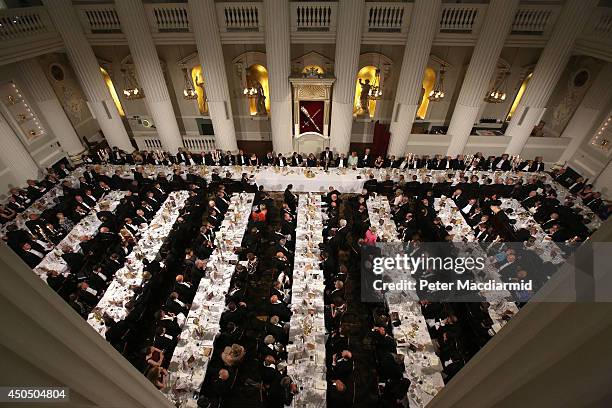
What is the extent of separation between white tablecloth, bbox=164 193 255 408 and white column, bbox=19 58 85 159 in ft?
30.7

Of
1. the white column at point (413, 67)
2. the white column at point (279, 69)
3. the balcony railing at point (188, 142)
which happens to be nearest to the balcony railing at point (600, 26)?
the white column at point (413, 67)

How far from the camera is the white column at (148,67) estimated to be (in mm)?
10945

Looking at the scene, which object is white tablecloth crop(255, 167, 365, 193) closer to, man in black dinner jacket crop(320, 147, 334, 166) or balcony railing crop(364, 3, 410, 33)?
man in black dinner jacket crop(320, 147, 334, 166)

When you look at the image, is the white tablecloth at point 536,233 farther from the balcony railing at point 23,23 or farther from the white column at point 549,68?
the balcony railing at point 23,23

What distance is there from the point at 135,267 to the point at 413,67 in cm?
1143

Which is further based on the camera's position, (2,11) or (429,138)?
(429,138)

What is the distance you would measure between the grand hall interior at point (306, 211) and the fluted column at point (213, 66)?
0.24 ft

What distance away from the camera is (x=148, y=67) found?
12086 millimetres

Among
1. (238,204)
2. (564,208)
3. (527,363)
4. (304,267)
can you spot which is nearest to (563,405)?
(527,363)

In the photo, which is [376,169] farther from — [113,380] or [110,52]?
[110,52]

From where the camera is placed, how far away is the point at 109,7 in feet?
36.3

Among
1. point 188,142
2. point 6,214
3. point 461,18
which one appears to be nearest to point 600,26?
point 461,18

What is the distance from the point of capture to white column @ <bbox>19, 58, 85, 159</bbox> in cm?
1187

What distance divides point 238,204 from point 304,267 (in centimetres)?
348
